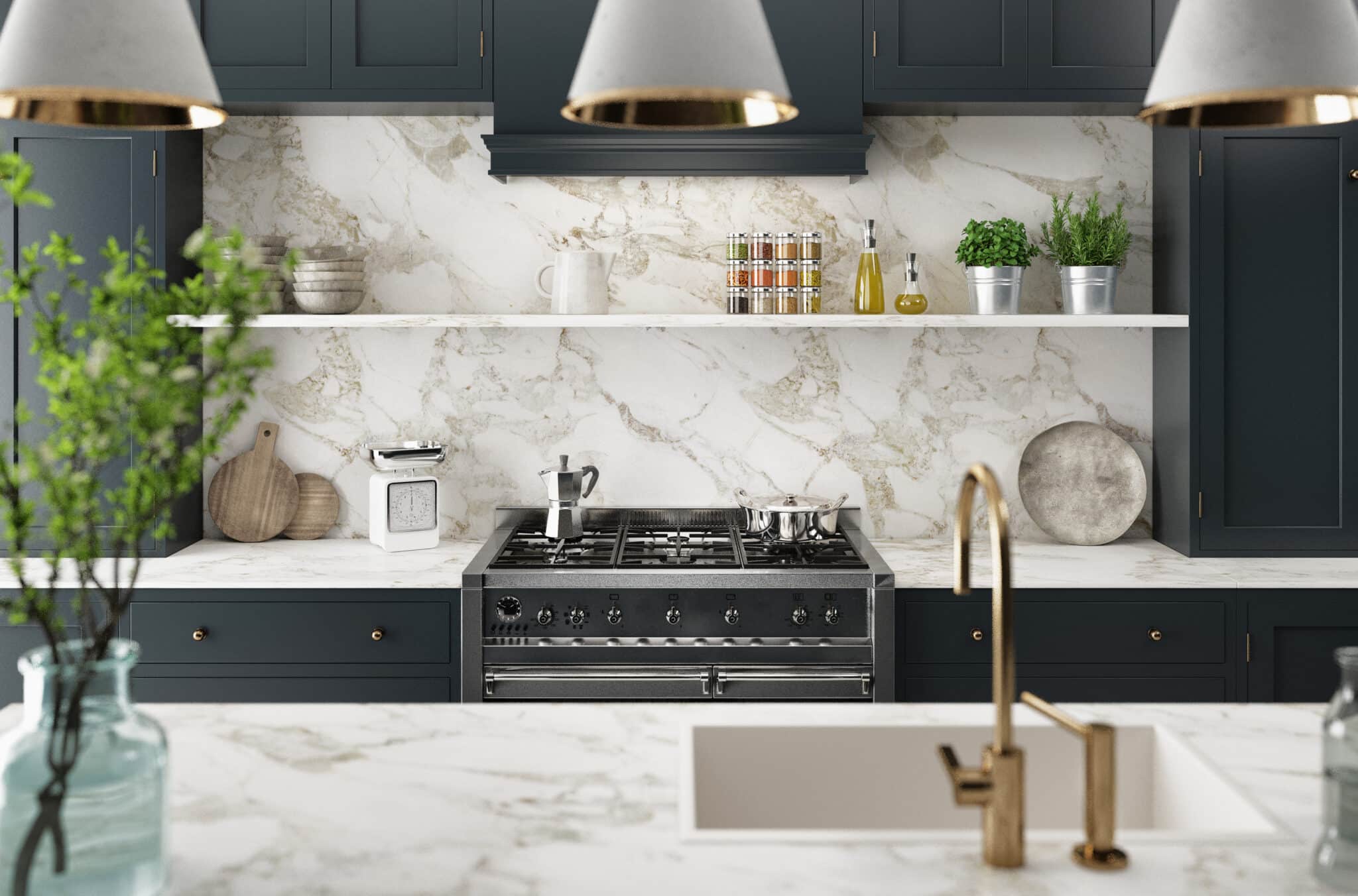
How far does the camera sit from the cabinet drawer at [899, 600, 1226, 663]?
285 centimetres

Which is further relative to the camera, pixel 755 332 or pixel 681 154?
pixel 755 332

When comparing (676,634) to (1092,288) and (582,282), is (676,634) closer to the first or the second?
(582,282)

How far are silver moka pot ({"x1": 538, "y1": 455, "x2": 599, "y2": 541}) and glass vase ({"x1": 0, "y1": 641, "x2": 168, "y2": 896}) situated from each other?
7.01 feet

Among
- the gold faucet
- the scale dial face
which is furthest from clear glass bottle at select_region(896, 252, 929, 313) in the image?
the gold faucet

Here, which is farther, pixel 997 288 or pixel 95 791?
pixel 997 288

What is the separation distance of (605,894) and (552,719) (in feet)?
1.84

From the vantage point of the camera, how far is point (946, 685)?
113 inches

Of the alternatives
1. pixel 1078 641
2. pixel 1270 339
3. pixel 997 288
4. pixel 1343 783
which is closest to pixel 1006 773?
pixel 1343 783

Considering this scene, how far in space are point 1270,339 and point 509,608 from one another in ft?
6.84

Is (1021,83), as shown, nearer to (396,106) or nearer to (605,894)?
(396,106)

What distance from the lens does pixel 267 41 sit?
10.1ft

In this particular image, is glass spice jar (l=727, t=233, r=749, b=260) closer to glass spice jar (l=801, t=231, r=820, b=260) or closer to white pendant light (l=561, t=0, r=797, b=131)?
glass spice jar (l=801, t=231, r=820, b=260)

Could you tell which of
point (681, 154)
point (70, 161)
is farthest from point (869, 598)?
point (70, 161)

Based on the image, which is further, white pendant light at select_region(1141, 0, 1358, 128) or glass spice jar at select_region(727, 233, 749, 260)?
glass spice jar at select_region(727, 233, 749, 260)
